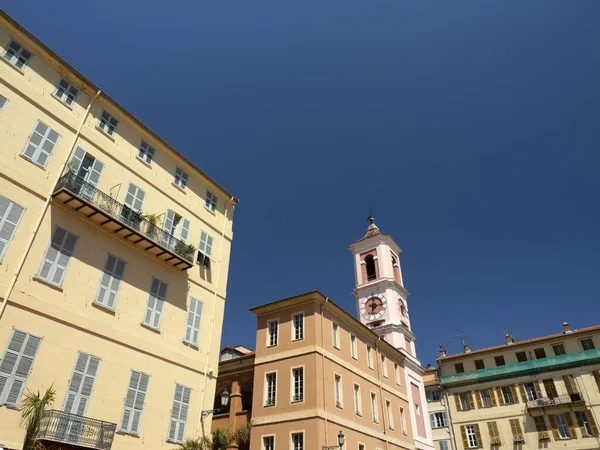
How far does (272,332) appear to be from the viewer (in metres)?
28.8

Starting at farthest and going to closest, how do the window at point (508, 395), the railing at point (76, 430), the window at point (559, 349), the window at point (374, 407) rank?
the window at point (559, 349) < the window at point (508, 395) < the window at point (374, 407) < the railing at point (76, 430)

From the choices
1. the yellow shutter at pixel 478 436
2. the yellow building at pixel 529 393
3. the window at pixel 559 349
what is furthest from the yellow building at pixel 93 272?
the window at pixel 559 349

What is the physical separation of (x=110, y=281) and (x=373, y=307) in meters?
31.4

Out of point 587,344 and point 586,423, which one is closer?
point 586,423

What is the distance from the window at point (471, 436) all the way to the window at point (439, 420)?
226 centimetres

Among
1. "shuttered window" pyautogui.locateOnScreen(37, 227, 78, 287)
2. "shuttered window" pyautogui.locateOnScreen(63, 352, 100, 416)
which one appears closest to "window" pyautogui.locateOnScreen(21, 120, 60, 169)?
"shuttered window" pyautogui.locateOnScreen(37, 227, 78, 287)

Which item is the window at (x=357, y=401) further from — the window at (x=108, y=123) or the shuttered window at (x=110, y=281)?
the window at (x=108, y=123)

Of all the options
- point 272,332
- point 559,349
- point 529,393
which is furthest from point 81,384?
point 559,349

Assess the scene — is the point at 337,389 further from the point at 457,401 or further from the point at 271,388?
the point at 457,401

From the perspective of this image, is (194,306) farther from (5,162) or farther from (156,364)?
(5,162)

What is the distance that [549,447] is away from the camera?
41.0m

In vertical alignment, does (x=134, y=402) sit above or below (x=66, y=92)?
below

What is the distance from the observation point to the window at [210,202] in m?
23.8

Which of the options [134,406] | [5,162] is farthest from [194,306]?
[5,162]
